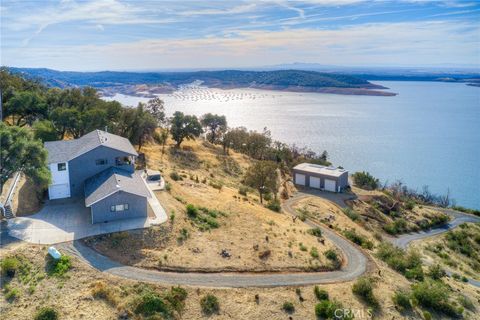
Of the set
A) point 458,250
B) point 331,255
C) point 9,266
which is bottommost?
point 458,250

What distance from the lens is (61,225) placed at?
23.7 metres

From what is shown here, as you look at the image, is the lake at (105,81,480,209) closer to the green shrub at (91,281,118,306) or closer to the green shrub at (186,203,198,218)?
the green shrub at (186,203,198,218)

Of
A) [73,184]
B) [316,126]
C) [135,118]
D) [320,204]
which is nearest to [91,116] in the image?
[135,118]

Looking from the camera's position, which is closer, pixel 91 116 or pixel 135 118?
pixel 91 116

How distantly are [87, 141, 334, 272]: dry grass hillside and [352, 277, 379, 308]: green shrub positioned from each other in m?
2.85

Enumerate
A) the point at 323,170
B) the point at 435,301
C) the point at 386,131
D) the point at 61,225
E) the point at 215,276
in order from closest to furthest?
the point at 215,276, the point at 435,301, the point at 61,225, the point at 323,170, the point at 386,131

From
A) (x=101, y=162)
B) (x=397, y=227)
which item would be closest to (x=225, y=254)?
(x=101, y=162)

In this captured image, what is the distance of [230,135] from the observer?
219 ft

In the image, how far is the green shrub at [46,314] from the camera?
52.4ft

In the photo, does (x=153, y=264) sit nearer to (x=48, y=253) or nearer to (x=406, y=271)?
(x=48, y=253)

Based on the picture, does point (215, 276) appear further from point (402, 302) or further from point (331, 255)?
point (402, 302)

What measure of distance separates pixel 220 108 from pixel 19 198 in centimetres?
14065

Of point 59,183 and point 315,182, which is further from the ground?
point 59,183

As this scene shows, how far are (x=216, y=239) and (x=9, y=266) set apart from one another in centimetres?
1190
